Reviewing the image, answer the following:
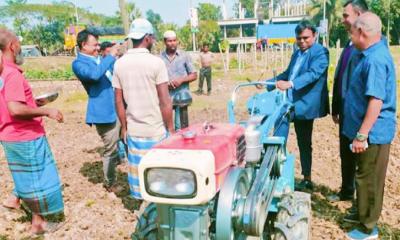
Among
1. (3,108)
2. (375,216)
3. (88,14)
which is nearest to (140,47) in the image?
(3,108)

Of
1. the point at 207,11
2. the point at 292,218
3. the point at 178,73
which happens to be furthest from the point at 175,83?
the point at 207,11

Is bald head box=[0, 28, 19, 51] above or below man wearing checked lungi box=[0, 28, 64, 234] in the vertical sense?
above

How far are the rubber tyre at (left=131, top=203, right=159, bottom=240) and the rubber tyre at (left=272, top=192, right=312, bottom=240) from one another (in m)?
0.87

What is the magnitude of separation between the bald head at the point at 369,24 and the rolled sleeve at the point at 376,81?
0.86 feet

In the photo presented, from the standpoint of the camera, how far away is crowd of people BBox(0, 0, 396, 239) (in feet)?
10.6

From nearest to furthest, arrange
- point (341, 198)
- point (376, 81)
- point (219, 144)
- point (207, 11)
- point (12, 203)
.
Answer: point (219, 144)
point (376, 81)
point (12, 203)
point (341, 198)
point (207, 11)

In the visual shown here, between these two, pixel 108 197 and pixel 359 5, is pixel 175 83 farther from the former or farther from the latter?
pixel 359 5

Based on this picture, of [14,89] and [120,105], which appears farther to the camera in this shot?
[120,105]

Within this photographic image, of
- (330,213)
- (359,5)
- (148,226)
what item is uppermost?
(359,5)

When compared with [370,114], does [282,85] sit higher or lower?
higher

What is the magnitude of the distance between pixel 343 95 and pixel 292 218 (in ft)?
4.85

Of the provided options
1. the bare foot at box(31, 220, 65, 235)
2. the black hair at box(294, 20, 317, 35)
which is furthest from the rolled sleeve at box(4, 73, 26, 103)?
the black hair at box(294, 20, 317, 35)

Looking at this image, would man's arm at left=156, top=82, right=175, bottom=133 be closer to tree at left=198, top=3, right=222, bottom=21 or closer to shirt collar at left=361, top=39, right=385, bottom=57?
shirt collar at left=361, top=39, right=385, bottom=57

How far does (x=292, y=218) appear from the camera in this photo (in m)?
2.92
